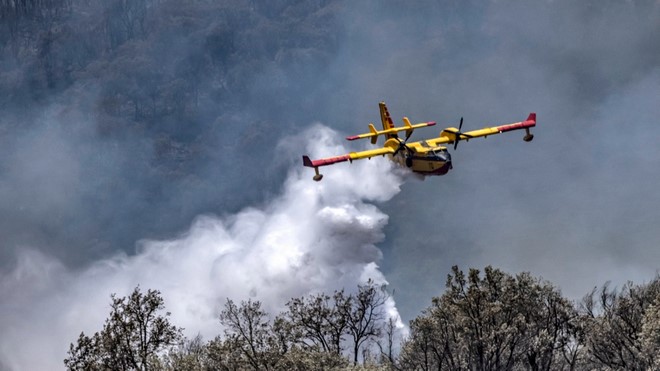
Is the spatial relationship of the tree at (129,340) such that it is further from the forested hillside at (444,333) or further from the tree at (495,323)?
the tree at (495,323)

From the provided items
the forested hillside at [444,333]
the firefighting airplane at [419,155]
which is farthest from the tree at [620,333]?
the firefighting airplane at [419,155]

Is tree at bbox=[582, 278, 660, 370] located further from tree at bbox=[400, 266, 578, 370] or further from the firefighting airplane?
the firefighting airplane

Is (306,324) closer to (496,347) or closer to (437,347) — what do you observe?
(437,347)

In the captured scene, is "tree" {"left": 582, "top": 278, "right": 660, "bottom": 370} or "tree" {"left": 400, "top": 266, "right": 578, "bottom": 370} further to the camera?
"tree" {"left": 582, "top": 278, "right": 660, "bottom": 370}

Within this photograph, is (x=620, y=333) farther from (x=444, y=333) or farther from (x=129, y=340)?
(x=129, y=340)

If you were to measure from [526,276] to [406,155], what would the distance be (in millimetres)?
26201

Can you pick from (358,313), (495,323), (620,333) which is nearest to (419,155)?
(358,313)

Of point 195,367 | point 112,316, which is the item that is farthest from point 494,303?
point 112,316

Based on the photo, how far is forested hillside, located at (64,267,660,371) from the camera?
85.1m

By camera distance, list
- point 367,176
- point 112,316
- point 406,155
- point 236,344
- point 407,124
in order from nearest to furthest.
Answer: point 112,316
point 236,344
point 406,155
point 407,124
point 367,176

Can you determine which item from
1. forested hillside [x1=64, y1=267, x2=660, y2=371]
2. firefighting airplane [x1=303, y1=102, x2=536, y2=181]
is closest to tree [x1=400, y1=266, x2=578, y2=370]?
forested hillside [x1=64, y1=267, x2=660, y2=371]

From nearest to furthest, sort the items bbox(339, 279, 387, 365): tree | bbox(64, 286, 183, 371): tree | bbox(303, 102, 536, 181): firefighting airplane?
bbox(64, 286, 183, 371): tree < bbox(339, 279, 387, 365): tree < bbox(303, 102, 536, 181): firefighting airplane

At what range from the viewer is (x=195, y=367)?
88.3m

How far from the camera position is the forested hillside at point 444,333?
85.1m
